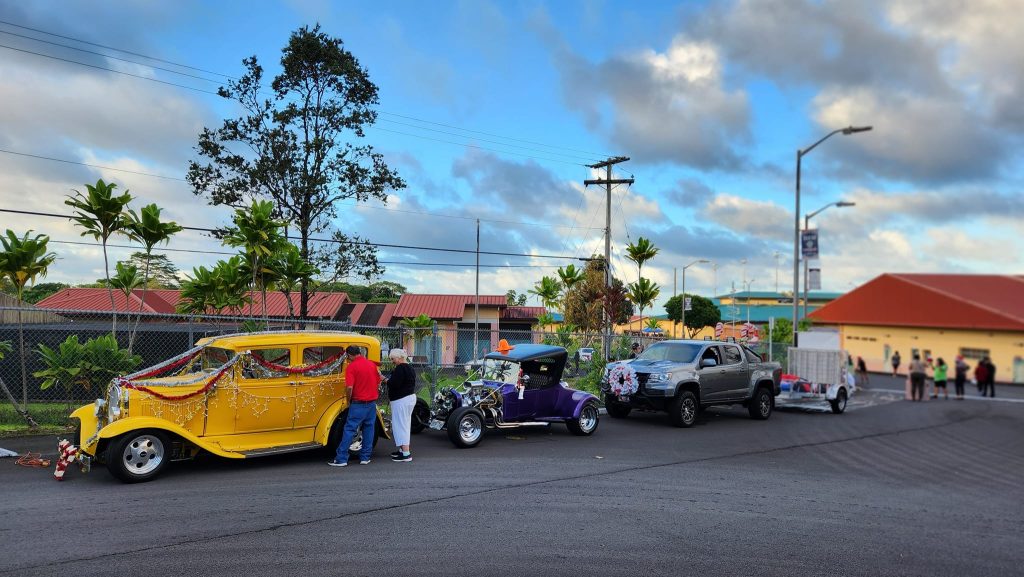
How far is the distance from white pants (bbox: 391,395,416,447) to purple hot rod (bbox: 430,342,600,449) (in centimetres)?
126

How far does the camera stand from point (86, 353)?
1187 centimetres

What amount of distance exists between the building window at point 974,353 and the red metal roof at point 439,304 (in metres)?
29.0

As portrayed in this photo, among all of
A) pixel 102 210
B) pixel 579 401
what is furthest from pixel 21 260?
pixel 579 401

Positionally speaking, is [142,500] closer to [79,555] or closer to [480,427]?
[79,555]

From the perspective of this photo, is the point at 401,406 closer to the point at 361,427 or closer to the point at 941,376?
the point at 361,427

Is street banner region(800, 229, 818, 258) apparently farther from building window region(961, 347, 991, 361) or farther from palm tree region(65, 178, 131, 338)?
palm tree region(65, 178, 131, 338)

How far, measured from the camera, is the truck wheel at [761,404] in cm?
1730

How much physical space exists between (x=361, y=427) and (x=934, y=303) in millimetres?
37233

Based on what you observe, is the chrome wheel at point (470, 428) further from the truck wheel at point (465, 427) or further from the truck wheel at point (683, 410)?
the truck wheel at point (683, 410)

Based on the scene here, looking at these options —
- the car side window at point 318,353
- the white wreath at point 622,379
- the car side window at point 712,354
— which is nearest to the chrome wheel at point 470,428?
the car side window at point 318,353

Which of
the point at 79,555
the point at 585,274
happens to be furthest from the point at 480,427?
the point at 585,274

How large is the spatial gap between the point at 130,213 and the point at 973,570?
14.5m

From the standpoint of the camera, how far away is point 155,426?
27.8 ft

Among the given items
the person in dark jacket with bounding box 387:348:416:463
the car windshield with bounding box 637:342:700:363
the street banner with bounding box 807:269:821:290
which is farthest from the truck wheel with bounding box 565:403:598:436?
the street banner with bounding box 807:269:821:290
